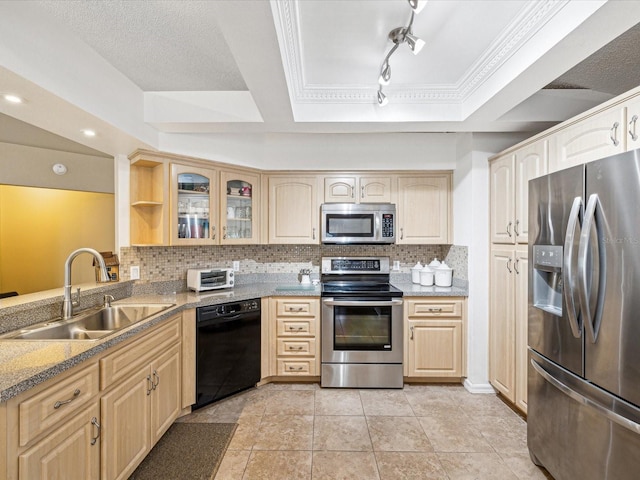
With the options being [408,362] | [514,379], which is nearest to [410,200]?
[408,362]

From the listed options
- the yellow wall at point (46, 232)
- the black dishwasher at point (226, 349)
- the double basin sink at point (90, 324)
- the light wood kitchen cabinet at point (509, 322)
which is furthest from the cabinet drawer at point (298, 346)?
the yellow wall at point (46, 232)

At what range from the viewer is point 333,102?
240 centimetres

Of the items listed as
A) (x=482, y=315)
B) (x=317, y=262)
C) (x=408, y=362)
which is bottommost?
(x=408, y=362)

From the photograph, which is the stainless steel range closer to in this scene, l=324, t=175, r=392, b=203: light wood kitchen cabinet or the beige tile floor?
the beige tile floor

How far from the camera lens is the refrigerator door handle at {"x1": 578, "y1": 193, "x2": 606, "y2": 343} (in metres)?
1.38

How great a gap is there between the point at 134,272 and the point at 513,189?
3.20 metres

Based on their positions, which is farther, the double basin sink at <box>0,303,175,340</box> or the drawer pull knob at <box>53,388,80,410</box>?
the double basin sink at <box>0,303,175,340</box>

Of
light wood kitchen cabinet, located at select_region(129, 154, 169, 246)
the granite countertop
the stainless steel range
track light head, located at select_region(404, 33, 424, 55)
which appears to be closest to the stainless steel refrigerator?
track light head, located at select_region(404, 33, 424, 55)

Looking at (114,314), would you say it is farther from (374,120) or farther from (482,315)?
(482,315)

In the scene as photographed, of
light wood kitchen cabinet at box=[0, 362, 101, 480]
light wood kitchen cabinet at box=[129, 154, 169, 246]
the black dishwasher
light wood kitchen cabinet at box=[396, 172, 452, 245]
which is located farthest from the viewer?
light wood kitchen cabinet at box=[396, 172, 452, 245]

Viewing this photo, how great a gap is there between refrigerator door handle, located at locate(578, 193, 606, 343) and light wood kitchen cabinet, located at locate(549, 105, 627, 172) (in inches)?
15.2

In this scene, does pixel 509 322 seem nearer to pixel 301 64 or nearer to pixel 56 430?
pixel 301 64

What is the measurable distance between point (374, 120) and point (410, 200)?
116 centimetres

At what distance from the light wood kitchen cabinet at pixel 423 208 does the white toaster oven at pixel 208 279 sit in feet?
5.85
